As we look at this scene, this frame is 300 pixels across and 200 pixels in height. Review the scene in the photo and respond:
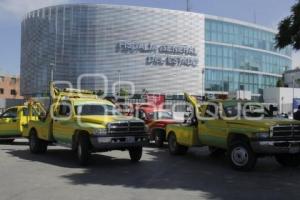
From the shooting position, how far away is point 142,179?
1116cm

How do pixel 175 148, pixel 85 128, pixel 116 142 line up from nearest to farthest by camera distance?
pixel 116 142, pixel 85 128, pixel 175 148

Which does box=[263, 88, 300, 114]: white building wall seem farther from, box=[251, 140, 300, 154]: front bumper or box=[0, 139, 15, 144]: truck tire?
box=[251, 140, 300, 154]: front bumper

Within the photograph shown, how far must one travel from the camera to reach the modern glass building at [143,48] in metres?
94.2

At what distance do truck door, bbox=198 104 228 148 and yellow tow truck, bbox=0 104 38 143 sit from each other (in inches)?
357

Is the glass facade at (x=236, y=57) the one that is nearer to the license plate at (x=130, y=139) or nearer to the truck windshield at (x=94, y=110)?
the truck windshield at (x=94, y=110)

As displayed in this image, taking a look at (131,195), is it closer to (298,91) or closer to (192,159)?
(192,159)

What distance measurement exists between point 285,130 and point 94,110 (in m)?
5.68

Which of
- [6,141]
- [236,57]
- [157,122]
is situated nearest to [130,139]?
[157,122]

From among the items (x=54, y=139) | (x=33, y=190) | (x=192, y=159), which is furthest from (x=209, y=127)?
(x=33, y=190)

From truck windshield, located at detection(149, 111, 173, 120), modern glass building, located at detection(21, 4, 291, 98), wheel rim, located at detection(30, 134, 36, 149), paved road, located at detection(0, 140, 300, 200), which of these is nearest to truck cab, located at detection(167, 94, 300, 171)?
paved road, located at detection(0, 140, 300, 200)

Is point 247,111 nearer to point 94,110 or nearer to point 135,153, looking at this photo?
point 135,153

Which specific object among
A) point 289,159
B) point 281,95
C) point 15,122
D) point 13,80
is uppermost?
point 13,80

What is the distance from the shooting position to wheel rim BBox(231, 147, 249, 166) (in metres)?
12.5

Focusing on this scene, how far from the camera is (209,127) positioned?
14352mm
